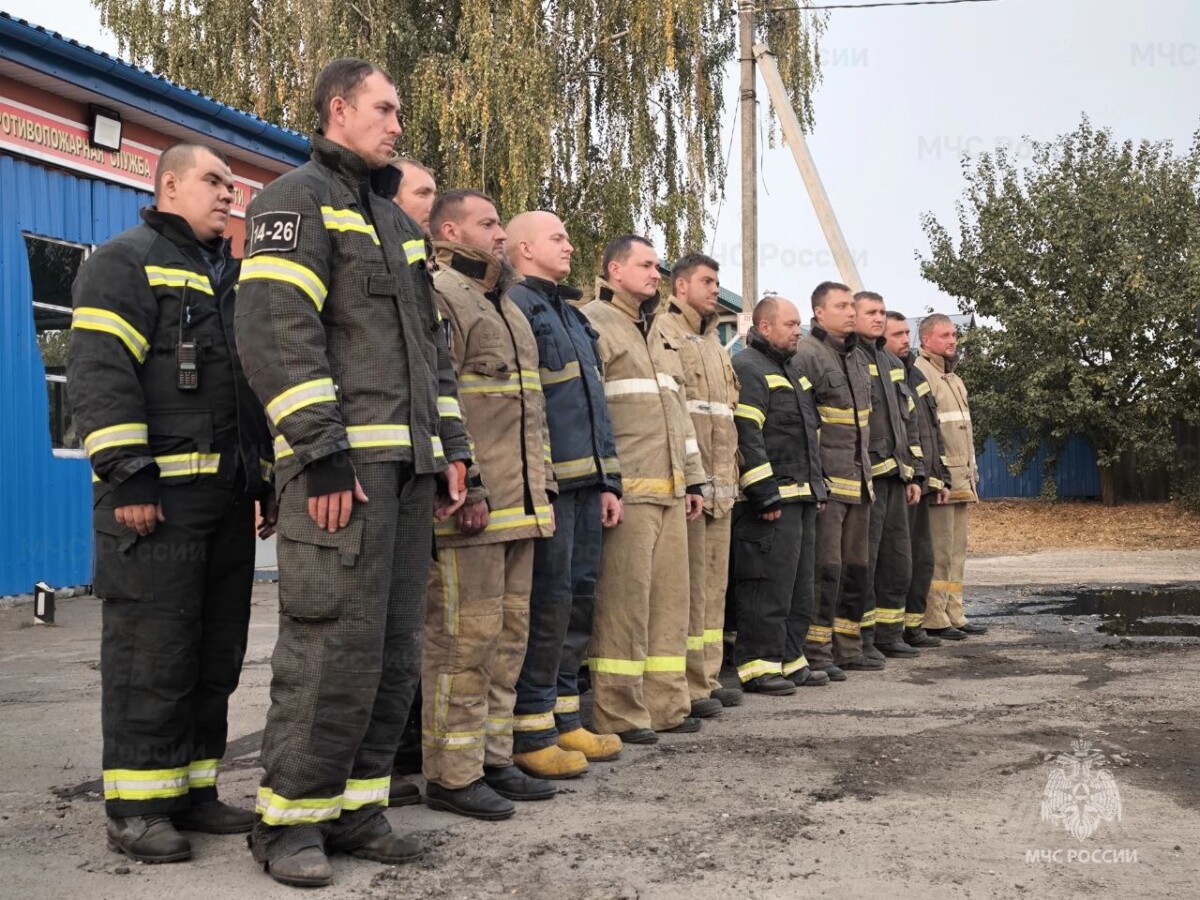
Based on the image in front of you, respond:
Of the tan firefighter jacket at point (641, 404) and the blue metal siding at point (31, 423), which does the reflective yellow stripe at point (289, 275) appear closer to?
the tan firefighter jacket at point (641, 404)

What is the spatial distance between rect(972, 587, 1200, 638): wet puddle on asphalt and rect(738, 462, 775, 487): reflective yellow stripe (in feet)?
14.3

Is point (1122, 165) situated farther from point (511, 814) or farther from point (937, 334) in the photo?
point (511, 814)

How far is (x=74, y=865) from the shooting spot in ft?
14.1

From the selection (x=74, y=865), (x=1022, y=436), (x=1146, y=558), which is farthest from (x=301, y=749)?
(x=1022, y=436)

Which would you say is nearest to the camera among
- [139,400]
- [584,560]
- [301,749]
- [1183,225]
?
[301,749]

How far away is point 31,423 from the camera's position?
38.8ft

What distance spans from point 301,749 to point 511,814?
1083 millimetres

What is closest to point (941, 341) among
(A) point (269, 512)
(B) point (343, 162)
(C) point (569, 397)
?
(C) point (569, 397)

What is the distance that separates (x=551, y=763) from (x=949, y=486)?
19.1ft

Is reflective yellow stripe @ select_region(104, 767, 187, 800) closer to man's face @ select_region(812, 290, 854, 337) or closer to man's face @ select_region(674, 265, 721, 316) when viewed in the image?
man's face @ select_region(674, 265, 721, 316)

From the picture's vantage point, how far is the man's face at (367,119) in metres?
4.35

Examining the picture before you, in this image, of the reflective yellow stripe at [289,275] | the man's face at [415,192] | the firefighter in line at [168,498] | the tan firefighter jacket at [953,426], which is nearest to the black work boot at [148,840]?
the firefighter in line at [168,498]

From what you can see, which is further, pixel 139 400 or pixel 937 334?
pixel 937 334

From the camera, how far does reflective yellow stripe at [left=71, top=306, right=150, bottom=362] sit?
4.48m
